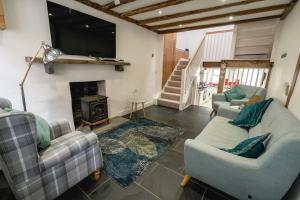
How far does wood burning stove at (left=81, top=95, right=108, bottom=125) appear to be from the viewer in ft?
9.13

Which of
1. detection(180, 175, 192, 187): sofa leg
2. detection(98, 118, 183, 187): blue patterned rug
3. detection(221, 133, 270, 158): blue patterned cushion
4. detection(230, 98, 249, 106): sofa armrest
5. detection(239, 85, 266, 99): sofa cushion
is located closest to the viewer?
detection(221, 133, 270, 158): blue patterned cushion

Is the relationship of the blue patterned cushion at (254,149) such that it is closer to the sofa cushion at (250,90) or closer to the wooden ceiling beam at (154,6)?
the wooden ceiling beam at (154,6)

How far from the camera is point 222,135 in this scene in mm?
1918

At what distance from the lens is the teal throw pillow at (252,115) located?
2090 millimetres

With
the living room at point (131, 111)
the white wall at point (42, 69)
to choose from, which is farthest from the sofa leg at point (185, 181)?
the white wall at point (42, 69)

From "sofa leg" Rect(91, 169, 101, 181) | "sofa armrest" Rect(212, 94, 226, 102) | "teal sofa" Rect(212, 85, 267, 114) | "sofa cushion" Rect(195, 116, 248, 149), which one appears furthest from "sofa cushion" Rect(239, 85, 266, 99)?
"sofa leg" Rect(91, 169, 101, 181)

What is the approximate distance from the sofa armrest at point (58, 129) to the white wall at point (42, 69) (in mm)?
814

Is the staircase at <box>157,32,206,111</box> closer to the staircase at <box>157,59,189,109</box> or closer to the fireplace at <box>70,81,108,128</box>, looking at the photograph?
the staircase at <box>157,59,189,109</box>

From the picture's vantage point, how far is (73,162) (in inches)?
54.2

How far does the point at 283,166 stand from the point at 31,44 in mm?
3191

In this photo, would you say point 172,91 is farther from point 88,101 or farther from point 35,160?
point 35,160

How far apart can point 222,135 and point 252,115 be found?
673 millimetres

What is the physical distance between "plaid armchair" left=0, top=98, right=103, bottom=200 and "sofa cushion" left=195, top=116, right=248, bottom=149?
4.41 ft

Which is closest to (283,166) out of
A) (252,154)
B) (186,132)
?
(252,154)
